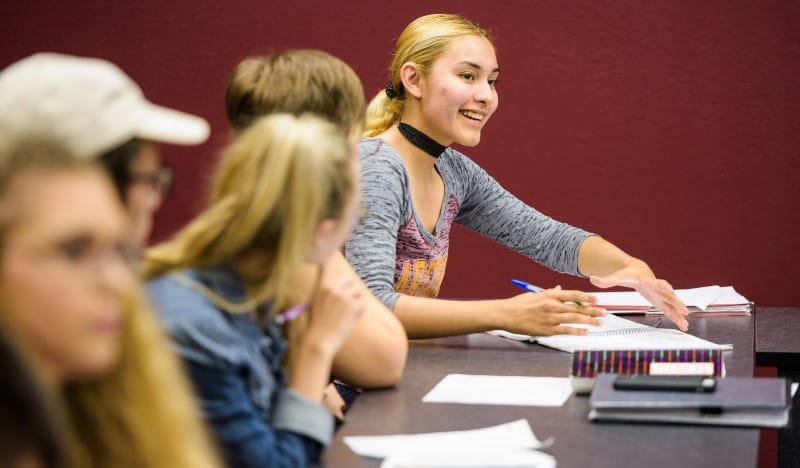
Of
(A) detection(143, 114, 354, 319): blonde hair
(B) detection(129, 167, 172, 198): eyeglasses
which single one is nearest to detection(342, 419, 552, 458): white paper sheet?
(A) detection(143, 114, 354, 319): blonde hair

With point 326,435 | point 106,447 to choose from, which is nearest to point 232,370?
point 326,435

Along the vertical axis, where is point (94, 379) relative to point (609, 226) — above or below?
below

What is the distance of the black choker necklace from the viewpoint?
2.56m

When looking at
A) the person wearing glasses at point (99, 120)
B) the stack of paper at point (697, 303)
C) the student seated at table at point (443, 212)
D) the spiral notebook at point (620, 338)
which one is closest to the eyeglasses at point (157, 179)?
the person wearing glasses at point (99, 120)

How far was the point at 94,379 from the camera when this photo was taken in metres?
0.88

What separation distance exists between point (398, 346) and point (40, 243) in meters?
1.11

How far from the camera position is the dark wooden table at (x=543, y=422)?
1457mm

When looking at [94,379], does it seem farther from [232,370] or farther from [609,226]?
[609,226]

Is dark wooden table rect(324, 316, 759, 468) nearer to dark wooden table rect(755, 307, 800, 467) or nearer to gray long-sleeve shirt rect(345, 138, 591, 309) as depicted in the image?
dark wooden table rect(755, 307, 800, 467)

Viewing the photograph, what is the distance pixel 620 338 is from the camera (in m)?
2.24

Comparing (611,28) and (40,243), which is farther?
(611,28)

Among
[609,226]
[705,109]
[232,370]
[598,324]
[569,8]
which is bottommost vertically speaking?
[232,370]

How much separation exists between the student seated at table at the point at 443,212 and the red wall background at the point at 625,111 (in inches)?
42.4

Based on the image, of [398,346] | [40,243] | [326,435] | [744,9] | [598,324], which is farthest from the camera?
[744,9]
